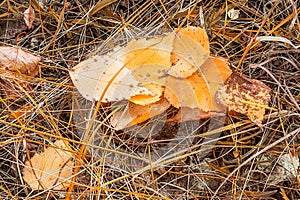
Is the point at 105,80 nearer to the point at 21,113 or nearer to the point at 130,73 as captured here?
the point at 130,73

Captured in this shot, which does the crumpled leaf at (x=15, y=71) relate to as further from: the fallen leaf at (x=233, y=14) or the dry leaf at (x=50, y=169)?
the fallen leaf at (x=233, y=14)

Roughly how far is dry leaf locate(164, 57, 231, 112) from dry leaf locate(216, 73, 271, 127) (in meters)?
0.02

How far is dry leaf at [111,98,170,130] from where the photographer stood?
3.73ft

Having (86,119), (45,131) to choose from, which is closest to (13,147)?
(45,131)

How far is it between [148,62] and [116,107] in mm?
141

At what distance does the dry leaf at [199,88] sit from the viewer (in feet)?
3.65

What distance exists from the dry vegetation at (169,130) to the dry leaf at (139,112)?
0.11ft

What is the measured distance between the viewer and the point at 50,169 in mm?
1164

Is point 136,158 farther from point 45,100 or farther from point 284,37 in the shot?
point 284,37

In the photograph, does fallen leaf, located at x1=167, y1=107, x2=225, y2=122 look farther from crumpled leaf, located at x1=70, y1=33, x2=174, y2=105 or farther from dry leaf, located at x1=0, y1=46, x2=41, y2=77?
dry leaf, located at x1=0, y1=46, x2=41, y2=77

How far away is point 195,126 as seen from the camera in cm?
118

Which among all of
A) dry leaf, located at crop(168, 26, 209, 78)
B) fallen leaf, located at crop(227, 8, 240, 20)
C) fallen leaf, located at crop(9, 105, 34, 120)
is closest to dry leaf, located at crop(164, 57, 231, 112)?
dry leaf, located at crop(168, 26, 209, 78)

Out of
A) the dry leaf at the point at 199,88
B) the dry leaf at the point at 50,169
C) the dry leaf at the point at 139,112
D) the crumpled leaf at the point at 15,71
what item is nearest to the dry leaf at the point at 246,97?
the dry leaf at the point at 199,88

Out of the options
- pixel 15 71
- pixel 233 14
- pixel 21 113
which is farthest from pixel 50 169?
pixel 233 14
